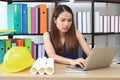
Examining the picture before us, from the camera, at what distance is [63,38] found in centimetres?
215

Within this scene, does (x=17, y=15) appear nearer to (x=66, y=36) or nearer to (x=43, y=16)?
(x=43, y=16)

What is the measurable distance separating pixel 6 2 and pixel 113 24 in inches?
55.6

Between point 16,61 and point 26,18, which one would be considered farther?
point 26,18

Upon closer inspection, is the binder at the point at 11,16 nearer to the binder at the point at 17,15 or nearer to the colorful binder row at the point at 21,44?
the binder at the point at 17,15

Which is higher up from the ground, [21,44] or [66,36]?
[66,36]

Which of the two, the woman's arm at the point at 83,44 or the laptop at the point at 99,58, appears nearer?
the laptop at the point at 99,58

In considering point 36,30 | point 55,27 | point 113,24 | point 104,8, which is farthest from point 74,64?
point 104,8

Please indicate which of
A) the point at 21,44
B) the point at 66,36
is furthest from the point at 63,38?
the point at 21,44

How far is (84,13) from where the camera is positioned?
280cm

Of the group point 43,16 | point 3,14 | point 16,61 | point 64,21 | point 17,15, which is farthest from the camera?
point 3,14

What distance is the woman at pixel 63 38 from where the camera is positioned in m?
1.98

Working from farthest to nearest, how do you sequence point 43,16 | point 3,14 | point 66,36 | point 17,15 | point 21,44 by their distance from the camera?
1. point 3,14
2. point 43,16
3. point 17,15
4. point 21,44
5. point 66,36

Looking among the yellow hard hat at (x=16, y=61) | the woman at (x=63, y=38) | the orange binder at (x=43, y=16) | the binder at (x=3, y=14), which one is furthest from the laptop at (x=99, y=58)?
the binder at (x=3, y=14)

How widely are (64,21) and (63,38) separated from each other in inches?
8.7
